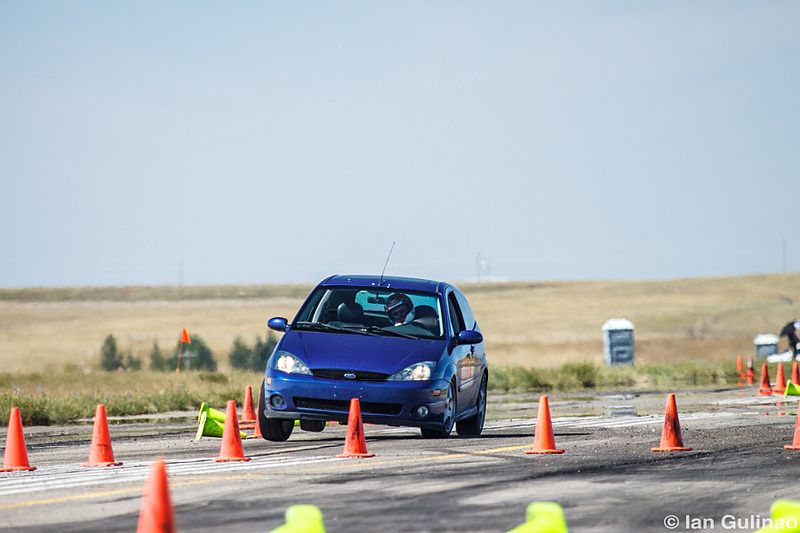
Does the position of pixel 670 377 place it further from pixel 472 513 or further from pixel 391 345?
pixel 472 513

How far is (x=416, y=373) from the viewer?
1587cm

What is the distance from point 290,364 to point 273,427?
1.07 m

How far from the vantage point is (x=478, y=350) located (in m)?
18.2

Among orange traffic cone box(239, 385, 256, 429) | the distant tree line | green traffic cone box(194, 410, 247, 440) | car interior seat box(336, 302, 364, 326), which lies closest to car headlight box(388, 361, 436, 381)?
car interior seat box(336, 302, 364, 326)

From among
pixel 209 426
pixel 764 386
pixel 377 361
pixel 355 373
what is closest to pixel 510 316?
pixel 764 386

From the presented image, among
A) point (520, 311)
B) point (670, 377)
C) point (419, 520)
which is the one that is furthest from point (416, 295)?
point (520, 311)

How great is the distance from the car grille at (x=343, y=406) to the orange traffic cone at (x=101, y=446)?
248 cm

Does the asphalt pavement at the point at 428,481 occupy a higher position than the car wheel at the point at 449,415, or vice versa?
the car wheel at the point at 449,415

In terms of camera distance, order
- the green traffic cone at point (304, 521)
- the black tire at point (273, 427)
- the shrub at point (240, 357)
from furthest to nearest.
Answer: the shrub at point (240, 357) → the black tire at point (273, 427) → the green traffic cone at point (304, 521)

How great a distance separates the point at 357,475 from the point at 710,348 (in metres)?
60.0

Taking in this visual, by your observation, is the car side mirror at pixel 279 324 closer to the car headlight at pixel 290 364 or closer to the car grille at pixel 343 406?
the car headlight at pixel 290 364

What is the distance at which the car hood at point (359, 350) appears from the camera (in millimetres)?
15781

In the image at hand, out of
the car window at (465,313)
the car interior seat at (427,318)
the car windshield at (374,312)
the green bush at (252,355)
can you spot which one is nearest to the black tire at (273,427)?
the car windshield at (374,312)

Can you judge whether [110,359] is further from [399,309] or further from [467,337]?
[467,337]
